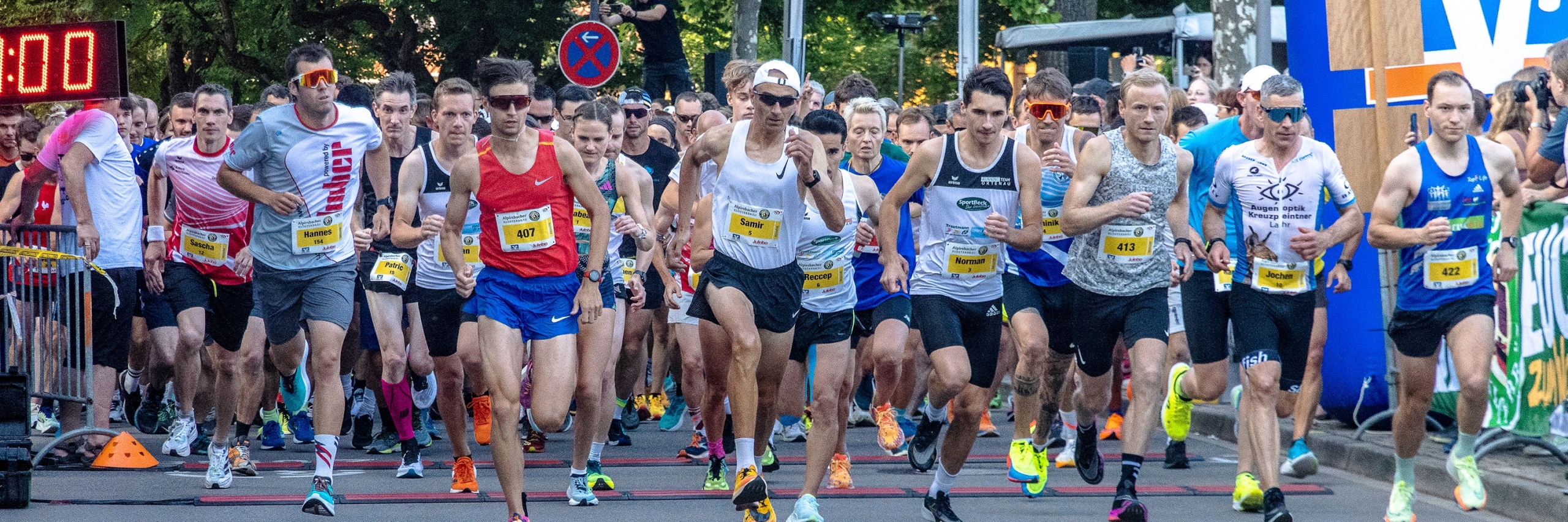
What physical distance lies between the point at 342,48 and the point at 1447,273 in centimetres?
2559

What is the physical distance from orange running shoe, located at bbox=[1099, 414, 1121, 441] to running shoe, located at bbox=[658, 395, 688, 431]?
9.21 ft

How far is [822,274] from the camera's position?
8852 mm

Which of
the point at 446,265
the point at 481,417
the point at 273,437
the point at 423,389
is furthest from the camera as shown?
the point at 273,437

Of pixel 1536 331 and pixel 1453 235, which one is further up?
pixel 1453 235

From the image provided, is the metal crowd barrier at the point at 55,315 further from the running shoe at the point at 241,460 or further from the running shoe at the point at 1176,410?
the running shoe at the point at 1176,410

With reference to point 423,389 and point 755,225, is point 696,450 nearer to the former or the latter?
point 423,389

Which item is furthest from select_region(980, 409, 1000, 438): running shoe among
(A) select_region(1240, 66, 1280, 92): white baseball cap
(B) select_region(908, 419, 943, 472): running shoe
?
(A) select_region(1240, 66, 1280, 92): white baseball cap

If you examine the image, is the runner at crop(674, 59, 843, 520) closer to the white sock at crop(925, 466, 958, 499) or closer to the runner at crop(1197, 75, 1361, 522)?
the white sock at crop(925, 466, 958, 499)

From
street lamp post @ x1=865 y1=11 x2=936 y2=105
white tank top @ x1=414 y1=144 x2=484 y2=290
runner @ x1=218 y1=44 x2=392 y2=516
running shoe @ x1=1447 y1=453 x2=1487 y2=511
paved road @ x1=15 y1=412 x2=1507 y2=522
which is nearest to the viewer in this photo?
paved road @ x1=15 y1=412 x2=1507 y2=522

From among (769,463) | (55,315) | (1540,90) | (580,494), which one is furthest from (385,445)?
(1540,90)

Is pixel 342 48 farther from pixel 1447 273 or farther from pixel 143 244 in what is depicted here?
pixel 1447 273

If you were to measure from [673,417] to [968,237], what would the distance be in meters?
4.92

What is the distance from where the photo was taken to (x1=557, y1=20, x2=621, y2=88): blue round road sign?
1647 centimetres

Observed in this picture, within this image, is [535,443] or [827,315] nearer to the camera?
[827,315]
